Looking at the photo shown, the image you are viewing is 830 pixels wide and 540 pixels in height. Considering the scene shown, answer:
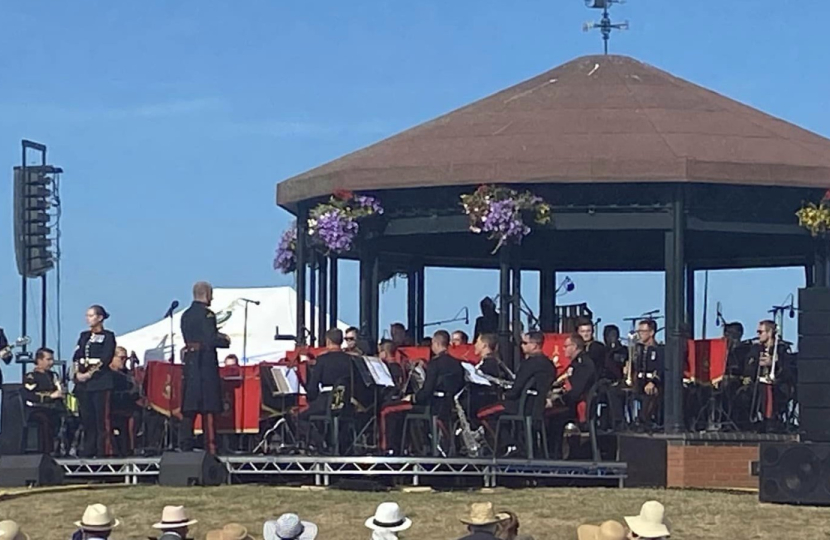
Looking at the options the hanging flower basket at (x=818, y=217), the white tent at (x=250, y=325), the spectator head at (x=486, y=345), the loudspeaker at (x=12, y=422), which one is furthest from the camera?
the white tent at (x=250, y=325)

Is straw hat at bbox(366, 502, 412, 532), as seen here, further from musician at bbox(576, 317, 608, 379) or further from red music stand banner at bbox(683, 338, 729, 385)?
red music stand banner at bbox(683, 338, 729, 385)

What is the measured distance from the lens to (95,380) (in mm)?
18938

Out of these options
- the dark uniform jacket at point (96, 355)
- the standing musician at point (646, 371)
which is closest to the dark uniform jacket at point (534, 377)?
the standing musician at point (646, 371)

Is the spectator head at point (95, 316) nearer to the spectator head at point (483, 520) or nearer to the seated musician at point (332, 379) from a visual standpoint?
the seated musician at point (332, 379)

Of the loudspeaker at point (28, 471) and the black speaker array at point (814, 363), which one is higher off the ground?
the black speaker array at point (814, 363)

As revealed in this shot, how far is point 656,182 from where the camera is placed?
1936cm

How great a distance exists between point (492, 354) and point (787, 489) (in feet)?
13.4

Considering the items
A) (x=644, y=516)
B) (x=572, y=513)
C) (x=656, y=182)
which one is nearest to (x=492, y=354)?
(x=656, y=182)

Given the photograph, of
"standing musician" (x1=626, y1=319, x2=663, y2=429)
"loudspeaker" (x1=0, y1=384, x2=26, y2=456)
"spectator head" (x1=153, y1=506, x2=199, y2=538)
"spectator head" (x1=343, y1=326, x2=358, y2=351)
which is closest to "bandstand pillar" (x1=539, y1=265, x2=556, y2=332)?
"standing musician" (x1=626, y1=319, x2=663, y2=429)

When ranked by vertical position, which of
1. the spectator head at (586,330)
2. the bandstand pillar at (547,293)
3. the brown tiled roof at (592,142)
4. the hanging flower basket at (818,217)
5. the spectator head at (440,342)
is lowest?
the spectator head at (440,342)

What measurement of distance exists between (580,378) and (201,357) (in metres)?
3.48

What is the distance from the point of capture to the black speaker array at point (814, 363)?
16.0 meters

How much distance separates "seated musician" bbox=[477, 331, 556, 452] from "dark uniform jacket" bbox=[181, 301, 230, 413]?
264cm

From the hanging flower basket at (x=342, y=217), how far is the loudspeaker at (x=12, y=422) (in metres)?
3.56
